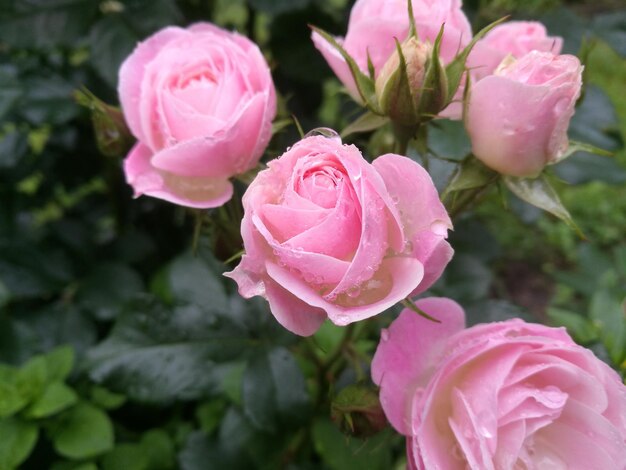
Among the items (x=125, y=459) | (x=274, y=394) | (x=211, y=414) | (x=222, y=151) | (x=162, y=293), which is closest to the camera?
(x=222, y=151)

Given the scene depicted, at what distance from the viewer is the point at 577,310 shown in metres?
1.10

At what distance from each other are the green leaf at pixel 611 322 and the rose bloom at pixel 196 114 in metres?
0.54

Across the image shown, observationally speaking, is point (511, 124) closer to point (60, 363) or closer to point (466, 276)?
point (466, 276)

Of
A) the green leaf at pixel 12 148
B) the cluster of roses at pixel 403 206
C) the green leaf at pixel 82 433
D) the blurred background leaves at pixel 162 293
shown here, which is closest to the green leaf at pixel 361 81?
the cluster of roses at pixel 403 206

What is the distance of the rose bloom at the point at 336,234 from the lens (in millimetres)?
403

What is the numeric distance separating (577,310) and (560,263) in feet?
3.05

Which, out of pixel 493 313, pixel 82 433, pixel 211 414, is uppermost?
pixel 493 313

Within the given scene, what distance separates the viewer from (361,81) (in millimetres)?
524

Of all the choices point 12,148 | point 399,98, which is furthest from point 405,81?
point 12,148

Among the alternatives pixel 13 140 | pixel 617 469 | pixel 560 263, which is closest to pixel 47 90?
pixel 13 140

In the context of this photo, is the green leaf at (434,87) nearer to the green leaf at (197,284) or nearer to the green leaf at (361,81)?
the green leaf at (361,81)

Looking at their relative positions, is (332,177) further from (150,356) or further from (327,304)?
(150,356)

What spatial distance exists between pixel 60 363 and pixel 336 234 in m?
0.58

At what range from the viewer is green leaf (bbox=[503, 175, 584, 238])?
51 cm
